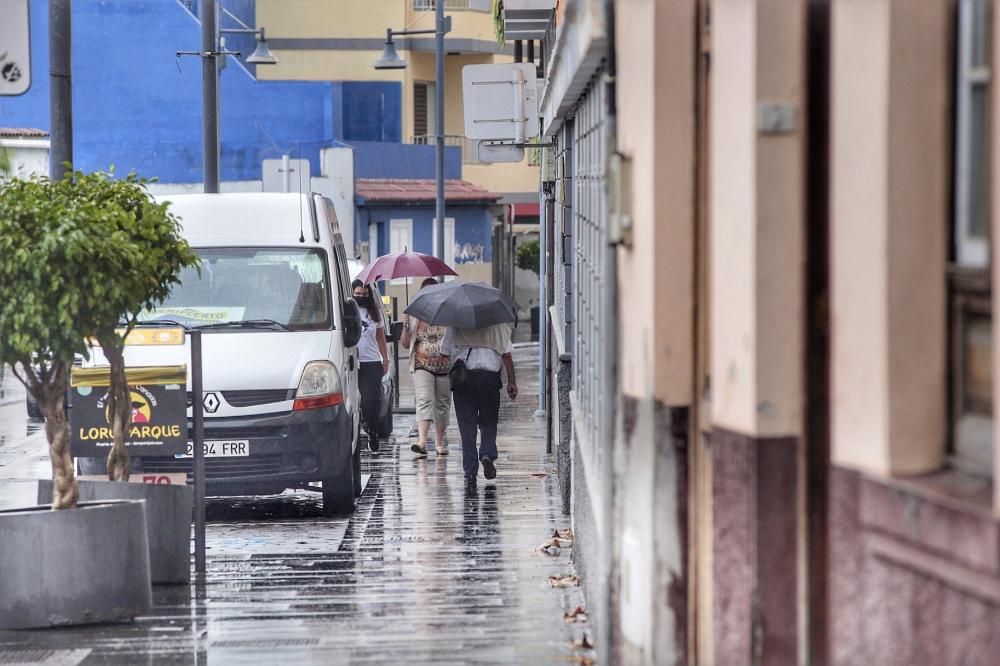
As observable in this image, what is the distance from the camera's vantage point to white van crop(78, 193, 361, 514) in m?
12.3

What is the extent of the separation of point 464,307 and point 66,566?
643 cm

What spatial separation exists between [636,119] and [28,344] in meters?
3.67

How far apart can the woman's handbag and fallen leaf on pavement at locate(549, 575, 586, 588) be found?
490cm

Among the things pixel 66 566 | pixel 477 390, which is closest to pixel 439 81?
pixel 477 390

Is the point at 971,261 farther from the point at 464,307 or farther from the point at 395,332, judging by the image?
the point at 395,332

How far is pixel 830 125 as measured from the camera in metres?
4.53

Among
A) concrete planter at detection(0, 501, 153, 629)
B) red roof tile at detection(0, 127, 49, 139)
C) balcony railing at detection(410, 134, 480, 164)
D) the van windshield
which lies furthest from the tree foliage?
concrete planter at detection(0, 501, 153, 629)

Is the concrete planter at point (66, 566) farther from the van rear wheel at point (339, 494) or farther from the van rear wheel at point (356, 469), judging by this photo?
the van rear wheel at point (356, 469)

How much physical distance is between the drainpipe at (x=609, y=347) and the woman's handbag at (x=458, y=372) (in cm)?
792

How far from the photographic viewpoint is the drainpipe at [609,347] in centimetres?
629

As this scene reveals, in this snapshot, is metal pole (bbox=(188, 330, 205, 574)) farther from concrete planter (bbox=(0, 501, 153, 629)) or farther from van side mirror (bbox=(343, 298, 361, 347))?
van side mirror (bbox=(343, 298, 361, 347))

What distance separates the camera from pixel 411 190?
4250 centimetres

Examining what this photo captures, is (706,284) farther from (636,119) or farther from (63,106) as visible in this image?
(63,106)

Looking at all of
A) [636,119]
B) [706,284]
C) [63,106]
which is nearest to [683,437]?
[706,284]
